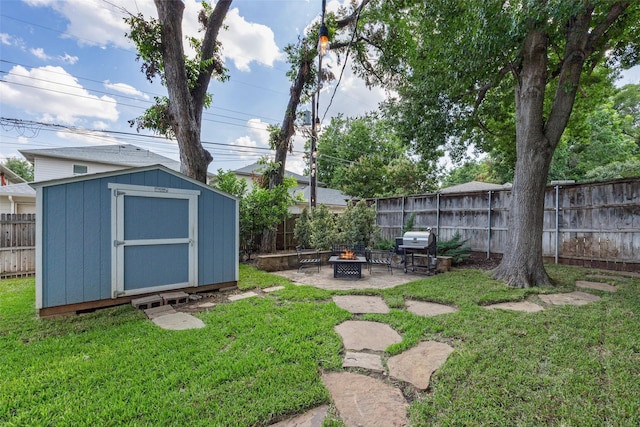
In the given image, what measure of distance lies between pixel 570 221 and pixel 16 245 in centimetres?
1210

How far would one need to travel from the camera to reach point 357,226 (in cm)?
697

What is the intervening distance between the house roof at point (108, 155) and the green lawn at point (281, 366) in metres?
10.2

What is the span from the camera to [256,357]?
2.23 meters

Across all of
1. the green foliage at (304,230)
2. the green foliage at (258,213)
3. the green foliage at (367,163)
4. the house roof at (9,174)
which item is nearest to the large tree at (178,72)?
the green foliage at (258,213)

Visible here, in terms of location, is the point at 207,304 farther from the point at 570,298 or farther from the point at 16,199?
the point at 16,199

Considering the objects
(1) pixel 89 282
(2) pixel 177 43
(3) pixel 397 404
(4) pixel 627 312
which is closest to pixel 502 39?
(4) pixel 627 312

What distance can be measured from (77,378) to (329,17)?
9.55m

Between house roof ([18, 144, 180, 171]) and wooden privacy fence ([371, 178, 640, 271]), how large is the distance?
11.4 meters

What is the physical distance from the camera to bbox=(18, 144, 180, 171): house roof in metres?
12.0

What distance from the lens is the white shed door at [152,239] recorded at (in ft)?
11.7

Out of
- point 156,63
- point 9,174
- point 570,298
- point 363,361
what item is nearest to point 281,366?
point 363,361

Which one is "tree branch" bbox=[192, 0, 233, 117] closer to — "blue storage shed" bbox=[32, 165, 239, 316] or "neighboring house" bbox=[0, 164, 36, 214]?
"blue storage shed" bbox=[32, 165, 239, 316]

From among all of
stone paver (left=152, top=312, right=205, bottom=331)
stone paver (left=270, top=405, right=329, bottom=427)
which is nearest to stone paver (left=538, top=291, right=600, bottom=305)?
stone paver (left=270, top=405, right=329, bottom=427)

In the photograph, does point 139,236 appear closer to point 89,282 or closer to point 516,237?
point 89,282
